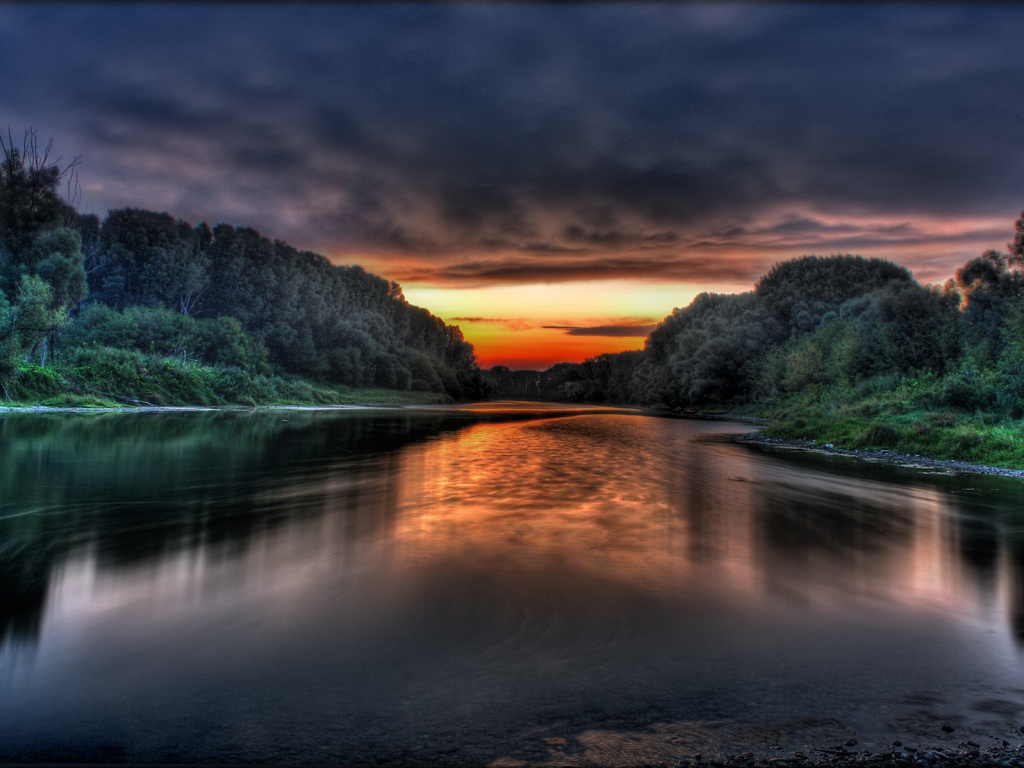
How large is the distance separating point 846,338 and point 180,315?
241 feet

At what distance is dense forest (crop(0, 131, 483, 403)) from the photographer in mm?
38969

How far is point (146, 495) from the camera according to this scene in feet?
35.3

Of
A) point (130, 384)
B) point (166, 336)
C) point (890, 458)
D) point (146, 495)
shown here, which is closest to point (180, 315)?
point (166, 336)

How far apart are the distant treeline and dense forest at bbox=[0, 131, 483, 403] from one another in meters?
48.4

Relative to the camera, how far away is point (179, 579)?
6234mm

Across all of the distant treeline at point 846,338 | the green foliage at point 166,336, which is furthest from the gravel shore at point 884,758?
the green foliage at point 166,336

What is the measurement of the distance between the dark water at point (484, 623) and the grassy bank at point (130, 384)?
2773 centimetres

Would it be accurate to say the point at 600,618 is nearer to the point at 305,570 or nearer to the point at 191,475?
the point at 305,570

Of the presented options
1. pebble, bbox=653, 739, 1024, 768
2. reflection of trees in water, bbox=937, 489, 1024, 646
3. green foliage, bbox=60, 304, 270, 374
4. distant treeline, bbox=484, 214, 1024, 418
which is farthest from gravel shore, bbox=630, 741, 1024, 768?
green foliage, bbox=60, 304, 270, 374

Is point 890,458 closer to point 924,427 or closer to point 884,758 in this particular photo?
point 924,427

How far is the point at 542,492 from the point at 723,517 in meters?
4.08

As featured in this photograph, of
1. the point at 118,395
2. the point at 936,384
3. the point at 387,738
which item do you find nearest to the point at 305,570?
the point at 387,738

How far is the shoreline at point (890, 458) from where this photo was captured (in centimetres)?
1675

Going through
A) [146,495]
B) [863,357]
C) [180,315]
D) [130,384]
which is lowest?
[146,495]
